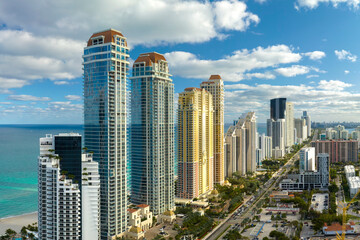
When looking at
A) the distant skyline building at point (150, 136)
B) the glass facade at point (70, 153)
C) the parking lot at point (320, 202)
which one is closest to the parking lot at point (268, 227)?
the parking lot at point (320, 202)

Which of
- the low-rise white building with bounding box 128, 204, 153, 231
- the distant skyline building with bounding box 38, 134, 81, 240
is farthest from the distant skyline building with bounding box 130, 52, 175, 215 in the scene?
the distant skyline building with bounding box 38, 134, 81, 240

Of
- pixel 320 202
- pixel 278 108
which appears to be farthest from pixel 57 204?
pixel 278 108

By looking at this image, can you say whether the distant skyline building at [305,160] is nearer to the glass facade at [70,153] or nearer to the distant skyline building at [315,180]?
the distant skyline building at [315,180]

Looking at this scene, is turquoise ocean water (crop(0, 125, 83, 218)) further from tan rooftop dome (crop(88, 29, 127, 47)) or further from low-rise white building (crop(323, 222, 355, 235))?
low-rise white building (crop(323, 222, 355, 235))

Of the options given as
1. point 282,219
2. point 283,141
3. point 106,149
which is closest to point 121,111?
point 106,149

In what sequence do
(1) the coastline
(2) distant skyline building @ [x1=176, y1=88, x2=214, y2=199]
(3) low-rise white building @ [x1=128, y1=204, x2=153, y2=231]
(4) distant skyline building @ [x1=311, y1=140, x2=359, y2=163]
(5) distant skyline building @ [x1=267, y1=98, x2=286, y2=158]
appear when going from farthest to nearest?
(5) distant skyline building @ [x1=267, y1=98, x2=286, y2=158] < (4) distant skyline building @ [x1=311, y1=140, x2=359, y2=163] < (2) distant skyline building @ [x1=176, y1=88, x2=214, y2=199] < (1) the coastline < (3) low-rise white building @ [x1=128, y1=204, x2=153, y2=231]

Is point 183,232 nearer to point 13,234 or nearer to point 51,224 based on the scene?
point 51,224

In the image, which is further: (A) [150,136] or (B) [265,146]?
(B) [265,146]

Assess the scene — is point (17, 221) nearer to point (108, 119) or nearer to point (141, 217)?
point (141, 217)
